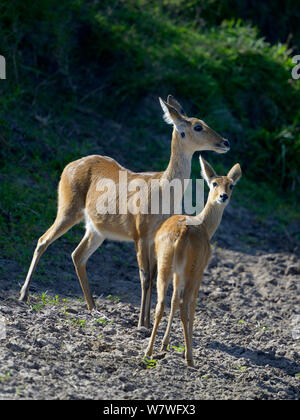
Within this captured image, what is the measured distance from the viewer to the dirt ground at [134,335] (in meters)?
5.19

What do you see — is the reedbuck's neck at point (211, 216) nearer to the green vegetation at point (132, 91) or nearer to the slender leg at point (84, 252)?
the slender leg at point (84, 252)

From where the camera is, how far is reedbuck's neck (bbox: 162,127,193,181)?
7348mm

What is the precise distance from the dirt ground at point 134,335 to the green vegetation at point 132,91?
1541 millimetres

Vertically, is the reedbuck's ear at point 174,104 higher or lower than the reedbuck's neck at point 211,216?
higher

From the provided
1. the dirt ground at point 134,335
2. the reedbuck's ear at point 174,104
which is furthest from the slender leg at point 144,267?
the reedbuck's ear at point 174,104

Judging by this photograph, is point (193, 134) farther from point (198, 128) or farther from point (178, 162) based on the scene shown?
point (178, 162)

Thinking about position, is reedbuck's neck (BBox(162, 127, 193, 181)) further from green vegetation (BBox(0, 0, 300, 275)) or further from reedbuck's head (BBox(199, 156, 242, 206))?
green vegetation (BBox(0, 0, 300, 275))

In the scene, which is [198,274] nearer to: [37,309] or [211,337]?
[211,337]

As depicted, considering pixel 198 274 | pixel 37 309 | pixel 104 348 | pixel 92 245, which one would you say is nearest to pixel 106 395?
pixel 104 348

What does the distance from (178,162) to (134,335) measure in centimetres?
197

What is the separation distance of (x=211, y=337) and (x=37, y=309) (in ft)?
5.54

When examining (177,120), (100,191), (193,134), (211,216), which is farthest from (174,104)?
(211,216)

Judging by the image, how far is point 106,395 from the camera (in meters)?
4.93

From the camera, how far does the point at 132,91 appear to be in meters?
A: 12.0
